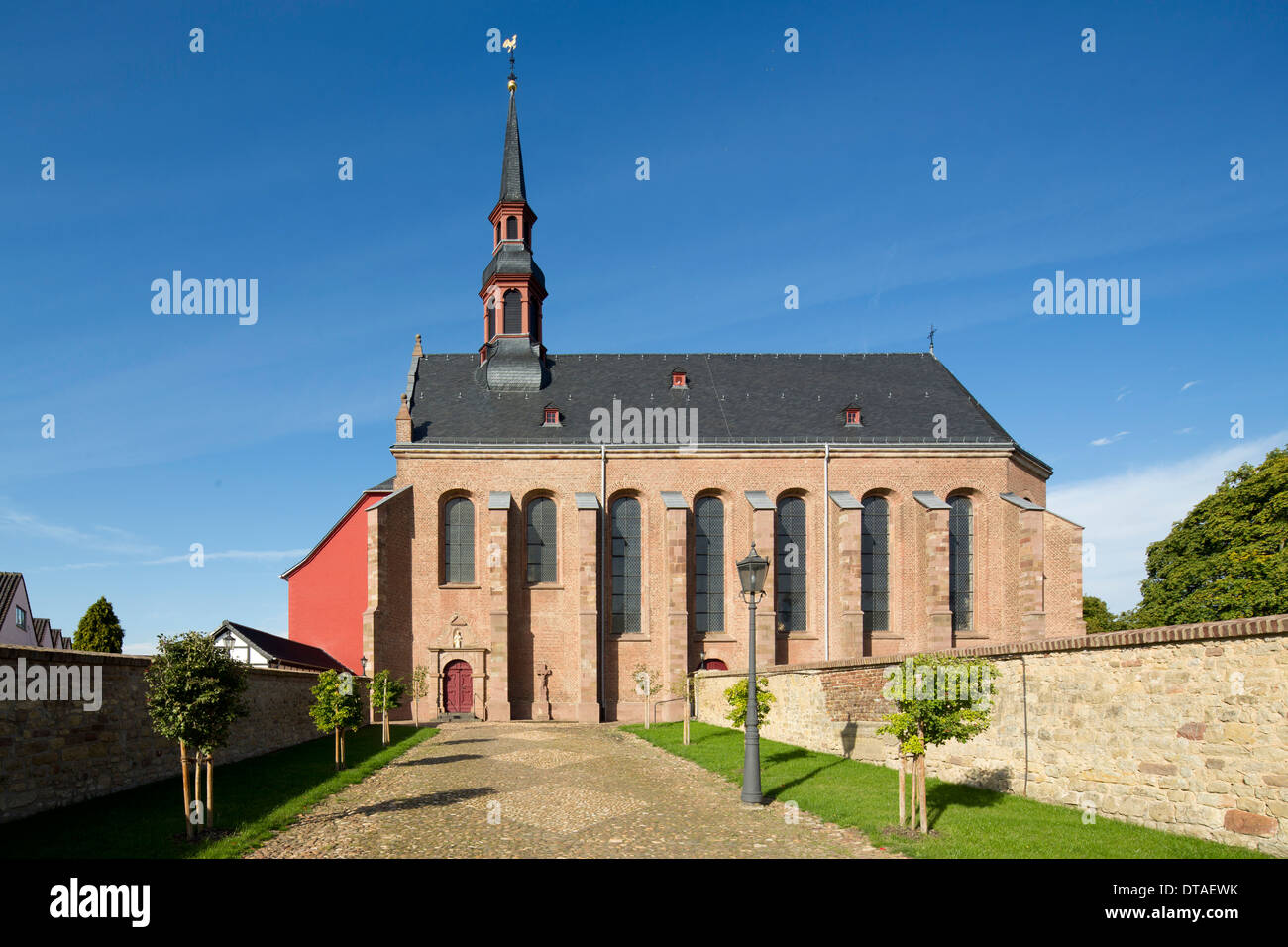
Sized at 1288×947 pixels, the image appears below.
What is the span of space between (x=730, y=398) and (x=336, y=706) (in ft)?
81.8

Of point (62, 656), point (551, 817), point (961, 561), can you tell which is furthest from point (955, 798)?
point (961, 561)

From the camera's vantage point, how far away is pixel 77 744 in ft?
38.7

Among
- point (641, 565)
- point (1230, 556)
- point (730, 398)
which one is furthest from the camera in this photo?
point (730, 398)

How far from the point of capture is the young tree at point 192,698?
10688 millimetres

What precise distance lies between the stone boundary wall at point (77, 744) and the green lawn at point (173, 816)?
23 cm

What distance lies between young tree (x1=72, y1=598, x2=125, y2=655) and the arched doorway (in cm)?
2422

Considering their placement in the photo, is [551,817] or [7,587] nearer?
[551,817]

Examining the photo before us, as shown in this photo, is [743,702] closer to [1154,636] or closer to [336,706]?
[336,706]

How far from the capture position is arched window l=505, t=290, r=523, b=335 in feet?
131

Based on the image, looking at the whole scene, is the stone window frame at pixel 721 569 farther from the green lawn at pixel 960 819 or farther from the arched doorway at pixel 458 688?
the green lawn at pixel 960 819

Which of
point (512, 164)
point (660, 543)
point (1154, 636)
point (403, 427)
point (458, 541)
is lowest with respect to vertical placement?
point (1154, 636)

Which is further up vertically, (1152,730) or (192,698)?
(192,698)
